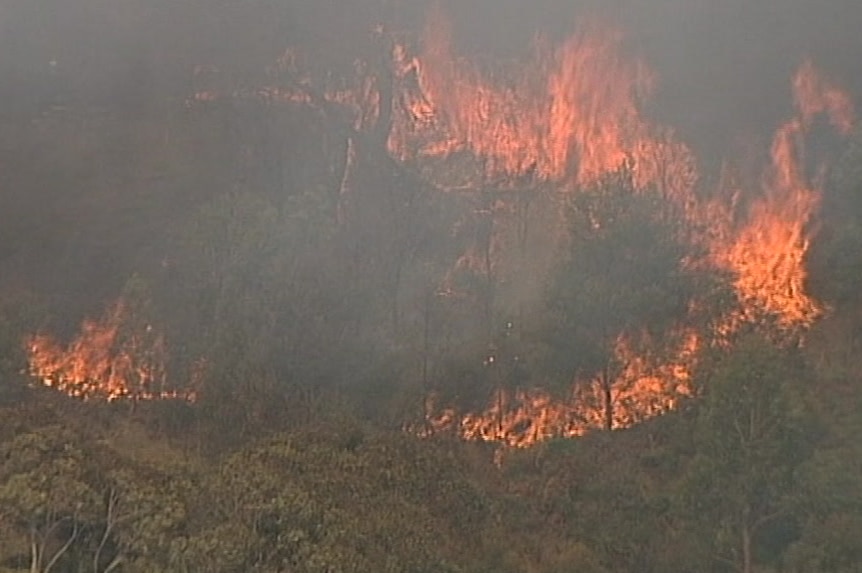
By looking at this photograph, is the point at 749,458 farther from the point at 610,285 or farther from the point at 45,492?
the point at 45,492

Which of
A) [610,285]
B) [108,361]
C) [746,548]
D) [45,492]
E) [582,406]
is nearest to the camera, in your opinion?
[45,492]

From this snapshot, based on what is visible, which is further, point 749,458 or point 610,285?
point 610,285

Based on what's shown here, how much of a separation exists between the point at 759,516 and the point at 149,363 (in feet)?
126

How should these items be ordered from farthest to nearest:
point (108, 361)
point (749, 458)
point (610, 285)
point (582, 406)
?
point (108, 361)
point (582, 406)
point (610, 285)
point (749, 458)

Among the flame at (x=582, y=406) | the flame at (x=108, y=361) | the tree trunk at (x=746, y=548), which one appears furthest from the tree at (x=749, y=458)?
the flame at (x=108, y=361)

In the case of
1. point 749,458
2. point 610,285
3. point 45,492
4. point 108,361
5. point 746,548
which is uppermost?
point 610,285

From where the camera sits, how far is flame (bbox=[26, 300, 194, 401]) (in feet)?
216

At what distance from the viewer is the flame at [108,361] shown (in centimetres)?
6588

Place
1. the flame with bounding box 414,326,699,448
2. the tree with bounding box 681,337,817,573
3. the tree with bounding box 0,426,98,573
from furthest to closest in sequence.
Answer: the flame with bounding box 414,326,699,448 < the tree with bounding box 681,337,817,573 < the tree with bounding box 0,426,98,573

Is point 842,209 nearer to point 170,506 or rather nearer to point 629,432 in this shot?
point 629,432

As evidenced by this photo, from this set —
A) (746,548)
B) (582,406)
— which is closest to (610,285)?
(582,406)

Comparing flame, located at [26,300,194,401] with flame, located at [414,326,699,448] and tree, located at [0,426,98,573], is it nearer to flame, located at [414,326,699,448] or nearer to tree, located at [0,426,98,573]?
flame, located at [414,326,699,448]

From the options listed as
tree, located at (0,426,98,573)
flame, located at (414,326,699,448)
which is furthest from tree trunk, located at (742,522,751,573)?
tree, located at (0,426,98,573)

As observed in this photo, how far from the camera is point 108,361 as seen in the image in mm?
69375
